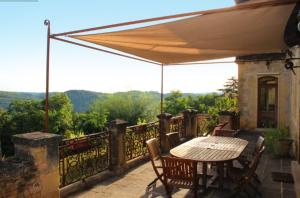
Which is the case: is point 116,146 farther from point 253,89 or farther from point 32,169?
point 253,89

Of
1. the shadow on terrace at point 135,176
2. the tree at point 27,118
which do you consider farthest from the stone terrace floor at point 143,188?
the tree at point 27,118

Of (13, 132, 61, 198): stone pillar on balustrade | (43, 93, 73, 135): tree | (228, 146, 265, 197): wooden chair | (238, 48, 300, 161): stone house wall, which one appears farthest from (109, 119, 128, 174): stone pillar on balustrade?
(43, 93, 73, 135): tree

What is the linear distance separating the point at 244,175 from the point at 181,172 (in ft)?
3.55

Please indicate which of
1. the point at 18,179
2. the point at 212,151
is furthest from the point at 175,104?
the point at 18,179

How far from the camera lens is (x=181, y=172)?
3547 millimetres

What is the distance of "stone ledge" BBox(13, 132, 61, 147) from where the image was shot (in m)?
3.30

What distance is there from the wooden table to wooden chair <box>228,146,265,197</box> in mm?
213

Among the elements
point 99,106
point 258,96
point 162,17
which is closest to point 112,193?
point 162,17

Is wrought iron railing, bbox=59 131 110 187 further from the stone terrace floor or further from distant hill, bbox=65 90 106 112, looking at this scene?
distant hill, bbox=65 90 106 112

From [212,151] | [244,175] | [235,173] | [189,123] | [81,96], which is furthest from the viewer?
[81,96]

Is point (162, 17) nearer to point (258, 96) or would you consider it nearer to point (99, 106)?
point (258, 96)

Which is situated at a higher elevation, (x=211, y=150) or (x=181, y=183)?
(x=211, y=150)

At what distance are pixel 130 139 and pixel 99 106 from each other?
3658 centimetres

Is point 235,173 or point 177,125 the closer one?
Result: point 235,173
